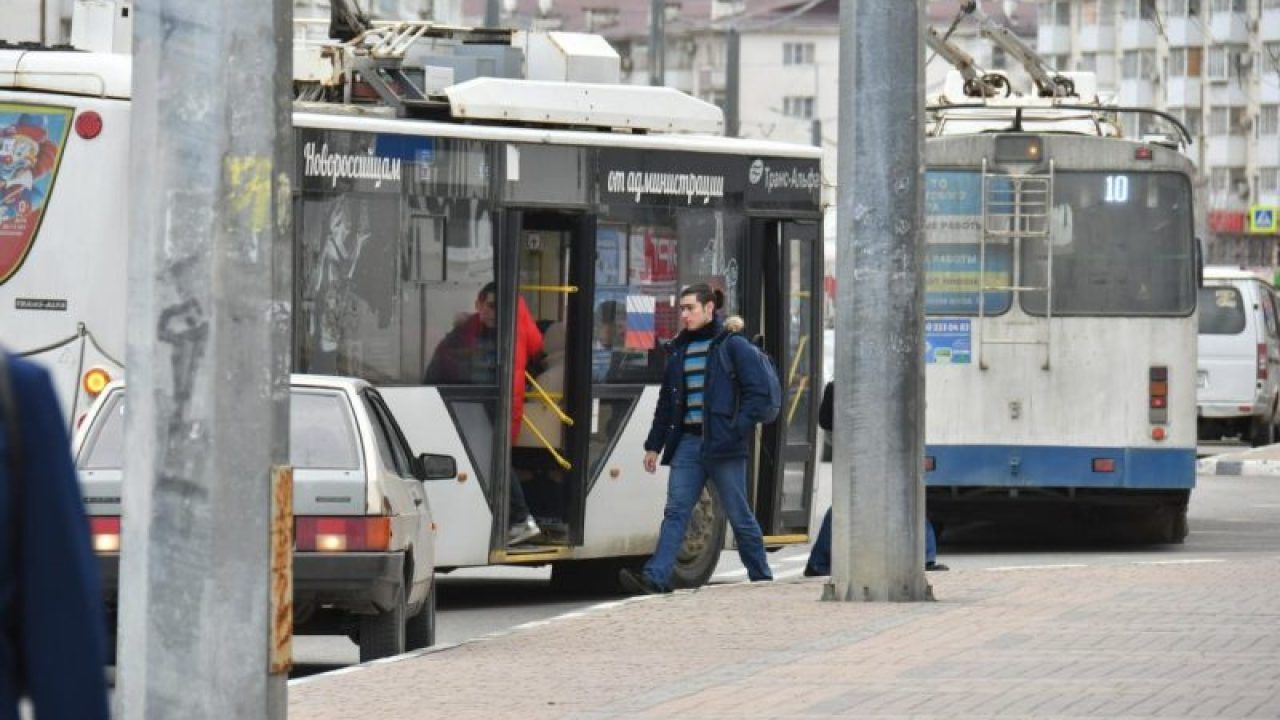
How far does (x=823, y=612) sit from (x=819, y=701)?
13.6ft

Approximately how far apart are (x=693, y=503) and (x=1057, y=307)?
5107 mm

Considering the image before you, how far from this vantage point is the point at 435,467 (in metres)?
13.4

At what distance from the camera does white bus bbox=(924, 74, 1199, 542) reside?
21094 millimetres

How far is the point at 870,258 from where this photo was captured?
1520 cm

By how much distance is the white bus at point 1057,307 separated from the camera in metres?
21.1

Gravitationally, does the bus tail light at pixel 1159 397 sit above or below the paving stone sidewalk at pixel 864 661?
above

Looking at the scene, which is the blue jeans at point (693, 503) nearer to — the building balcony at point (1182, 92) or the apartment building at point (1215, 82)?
the apartment building at point (1215, 82)

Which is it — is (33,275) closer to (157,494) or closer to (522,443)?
(522,443)

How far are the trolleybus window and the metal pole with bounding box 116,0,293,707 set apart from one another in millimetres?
13868

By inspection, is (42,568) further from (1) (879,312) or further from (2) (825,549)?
(2) (825,549)

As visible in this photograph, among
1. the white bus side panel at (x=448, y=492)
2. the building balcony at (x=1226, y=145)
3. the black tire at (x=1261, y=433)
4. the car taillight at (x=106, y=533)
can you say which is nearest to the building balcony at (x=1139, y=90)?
the building balcony at (x=1226, y=145)

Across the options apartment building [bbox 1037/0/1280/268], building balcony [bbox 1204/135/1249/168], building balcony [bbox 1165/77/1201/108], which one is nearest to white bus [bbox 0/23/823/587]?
apartment building [bbox 1037/0/1280/268]

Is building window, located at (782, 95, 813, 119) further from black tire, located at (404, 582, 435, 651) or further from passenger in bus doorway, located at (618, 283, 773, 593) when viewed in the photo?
black tire, located at (404, 582, 435, 651)

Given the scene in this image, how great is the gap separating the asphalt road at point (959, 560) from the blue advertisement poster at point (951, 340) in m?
1.39
